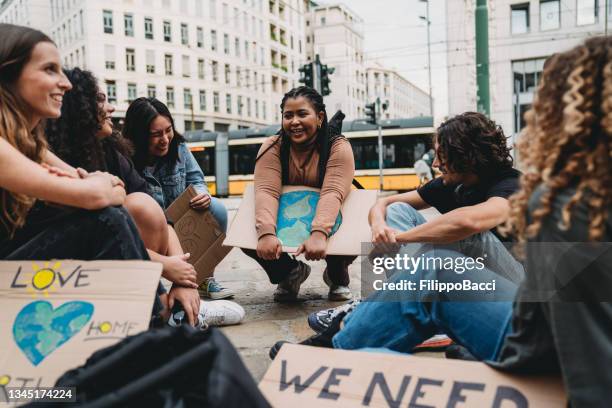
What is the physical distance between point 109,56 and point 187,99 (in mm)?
6319

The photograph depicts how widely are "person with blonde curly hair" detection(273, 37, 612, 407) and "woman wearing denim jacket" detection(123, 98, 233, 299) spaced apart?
250 centimetres

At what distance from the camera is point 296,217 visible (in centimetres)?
320

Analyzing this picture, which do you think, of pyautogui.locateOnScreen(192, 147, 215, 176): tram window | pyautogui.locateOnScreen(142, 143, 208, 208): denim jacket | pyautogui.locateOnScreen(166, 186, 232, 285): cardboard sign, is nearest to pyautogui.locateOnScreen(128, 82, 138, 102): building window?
pyautogui.locateOnScreen(192, 147, 215, 176): tram window

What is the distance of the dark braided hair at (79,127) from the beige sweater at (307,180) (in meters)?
0.93

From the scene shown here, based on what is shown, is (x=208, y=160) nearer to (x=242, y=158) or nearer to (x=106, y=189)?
(x=242, y=158)

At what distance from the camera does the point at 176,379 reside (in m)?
1.16

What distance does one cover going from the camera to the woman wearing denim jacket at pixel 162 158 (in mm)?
3553

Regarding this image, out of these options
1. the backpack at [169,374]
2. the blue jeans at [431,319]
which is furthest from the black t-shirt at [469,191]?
the backpack at [169,374]

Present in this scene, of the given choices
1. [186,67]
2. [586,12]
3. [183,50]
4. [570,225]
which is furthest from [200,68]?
[570,225]

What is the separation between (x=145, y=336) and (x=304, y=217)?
1.97 m

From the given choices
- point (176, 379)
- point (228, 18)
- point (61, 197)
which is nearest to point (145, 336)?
point (176, 379)

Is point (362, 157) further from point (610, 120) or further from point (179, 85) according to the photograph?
point (179, 85)

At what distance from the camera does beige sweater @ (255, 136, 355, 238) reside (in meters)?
3.05

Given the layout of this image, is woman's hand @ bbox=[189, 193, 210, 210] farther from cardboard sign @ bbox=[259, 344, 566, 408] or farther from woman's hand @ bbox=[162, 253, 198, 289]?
cardboard sign @ bbox=[259, 344, 566, 408]
